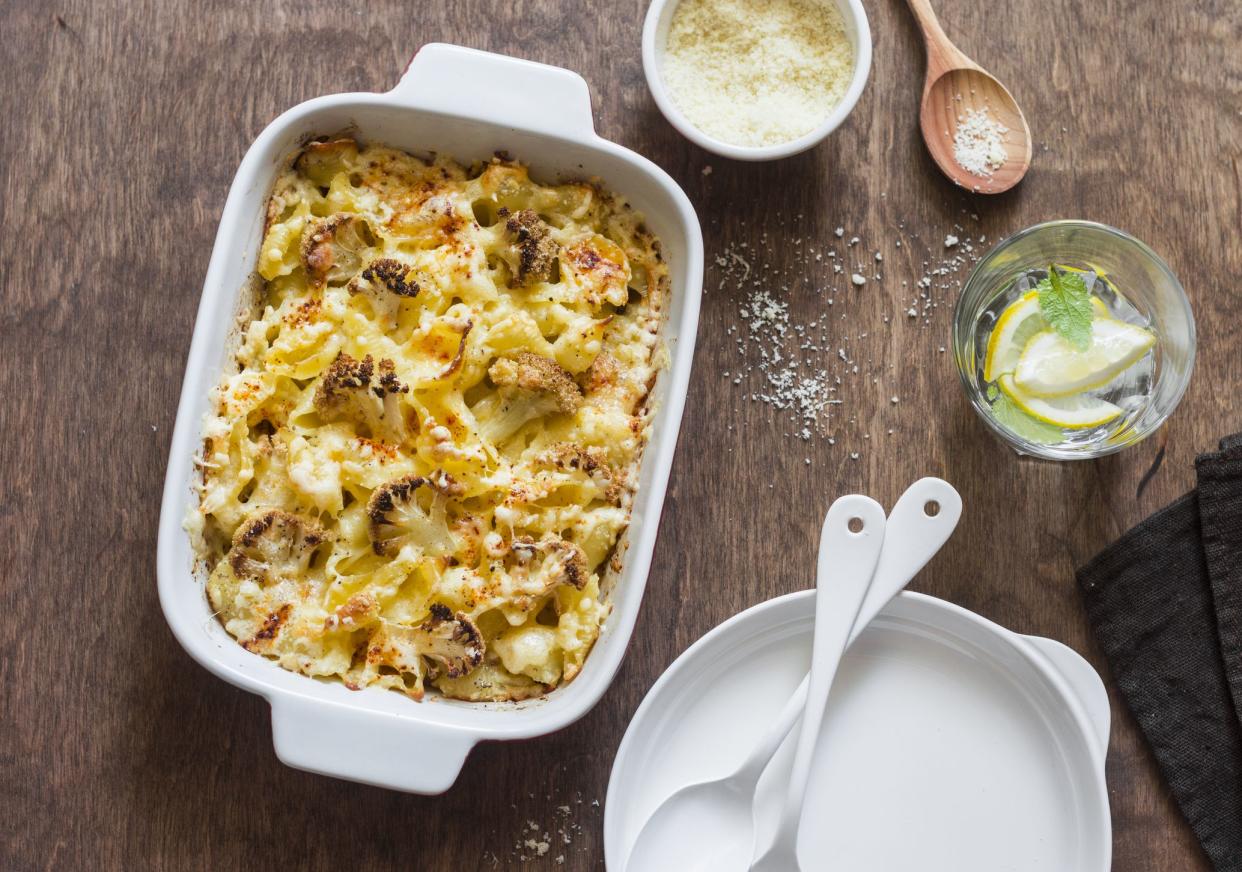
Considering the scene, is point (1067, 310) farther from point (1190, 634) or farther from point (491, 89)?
point (491, 89)

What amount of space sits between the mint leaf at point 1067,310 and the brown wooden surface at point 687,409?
0.77 feet

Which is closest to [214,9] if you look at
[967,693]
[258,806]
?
[258,806]

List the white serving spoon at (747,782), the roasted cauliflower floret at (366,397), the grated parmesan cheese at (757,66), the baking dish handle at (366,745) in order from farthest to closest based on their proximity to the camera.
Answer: the grated parmesan cheese at (757,66) → the white serving spoon at (747,782) → the roasted cauliflower floret at (366,397) → the baking dish handle at (366,745)

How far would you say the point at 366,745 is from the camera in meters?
1.62

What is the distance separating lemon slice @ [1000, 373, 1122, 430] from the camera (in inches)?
73.5

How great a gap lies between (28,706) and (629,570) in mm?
1228

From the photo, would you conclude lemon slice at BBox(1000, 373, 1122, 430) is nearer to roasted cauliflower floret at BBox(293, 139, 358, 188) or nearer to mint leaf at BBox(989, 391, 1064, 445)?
mint leaf at BBox(989, 391, 1064, 445)

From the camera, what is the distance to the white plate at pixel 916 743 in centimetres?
189

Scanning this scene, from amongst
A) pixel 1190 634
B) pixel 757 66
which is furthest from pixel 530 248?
pixel 1190 634

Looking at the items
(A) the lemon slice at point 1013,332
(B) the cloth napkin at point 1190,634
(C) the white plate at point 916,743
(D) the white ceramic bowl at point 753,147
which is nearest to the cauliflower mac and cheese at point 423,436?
(D) the white ceramic bowl at point 753,147

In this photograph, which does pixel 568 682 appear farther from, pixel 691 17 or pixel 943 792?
pixel 691 17

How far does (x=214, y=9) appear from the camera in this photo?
203cm

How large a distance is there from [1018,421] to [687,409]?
24.4 inches

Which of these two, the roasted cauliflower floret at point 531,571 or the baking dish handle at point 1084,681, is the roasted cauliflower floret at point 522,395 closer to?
the roasted cauliflower floret at point 531,571
